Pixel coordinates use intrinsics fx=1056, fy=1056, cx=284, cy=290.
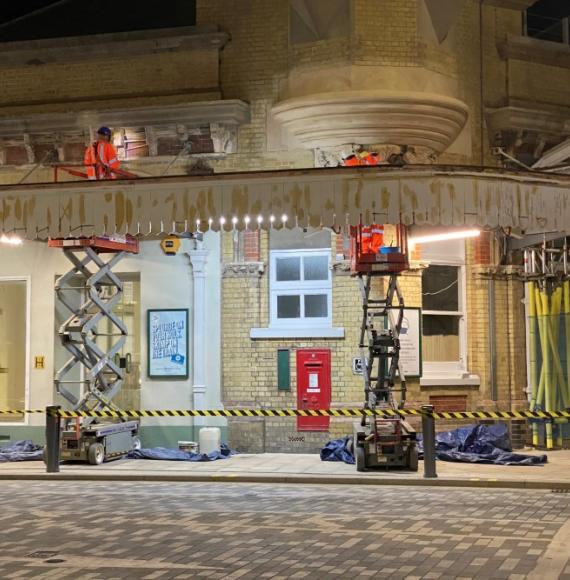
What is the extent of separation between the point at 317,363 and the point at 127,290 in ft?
13.3

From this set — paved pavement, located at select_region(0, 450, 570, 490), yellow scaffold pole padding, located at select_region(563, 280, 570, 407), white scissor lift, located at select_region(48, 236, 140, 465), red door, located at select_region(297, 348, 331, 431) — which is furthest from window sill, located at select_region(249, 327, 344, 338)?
yellow scaffold pole padding, located at select_region(563, 280, 570, 407)

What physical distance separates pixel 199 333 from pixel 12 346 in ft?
13.0

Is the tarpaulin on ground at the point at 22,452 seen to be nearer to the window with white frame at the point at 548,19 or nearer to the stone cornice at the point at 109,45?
the stone cornice at the point at 109,45

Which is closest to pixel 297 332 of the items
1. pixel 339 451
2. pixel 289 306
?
pixel 289 306

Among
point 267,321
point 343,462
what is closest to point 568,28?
point 267,321

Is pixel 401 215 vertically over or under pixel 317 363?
over

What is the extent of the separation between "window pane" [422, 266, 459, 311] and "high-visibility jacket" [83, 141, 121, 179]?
626cm

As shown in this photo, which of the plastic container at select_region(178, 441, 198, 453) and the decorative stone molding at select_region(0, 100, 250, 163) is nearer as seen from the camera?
the decorative stone molding at select_region(0, 100, 250, 163)

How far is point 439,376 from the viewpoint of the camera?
1928 cm

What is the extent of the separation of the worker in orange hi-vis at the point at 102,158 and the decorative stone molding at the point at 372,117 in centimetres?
316

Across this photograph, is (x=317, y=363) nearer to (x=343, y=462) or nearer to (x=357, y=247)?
(x=343, y=462)

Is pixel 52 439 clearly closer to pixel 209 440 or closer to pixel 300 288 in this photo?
pixel 209 440

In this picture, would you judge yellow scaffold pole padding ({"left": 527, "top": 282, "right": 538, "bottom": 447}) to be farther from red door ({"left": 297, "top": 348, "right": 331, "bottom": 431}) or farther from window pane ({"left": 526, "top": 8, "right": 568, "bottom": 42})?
window pane ({"left": 526, "top": 8, "right": 568, "bottom": 42})

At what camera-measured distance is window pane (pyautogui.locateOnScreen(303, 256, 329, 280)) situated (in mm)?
19078
